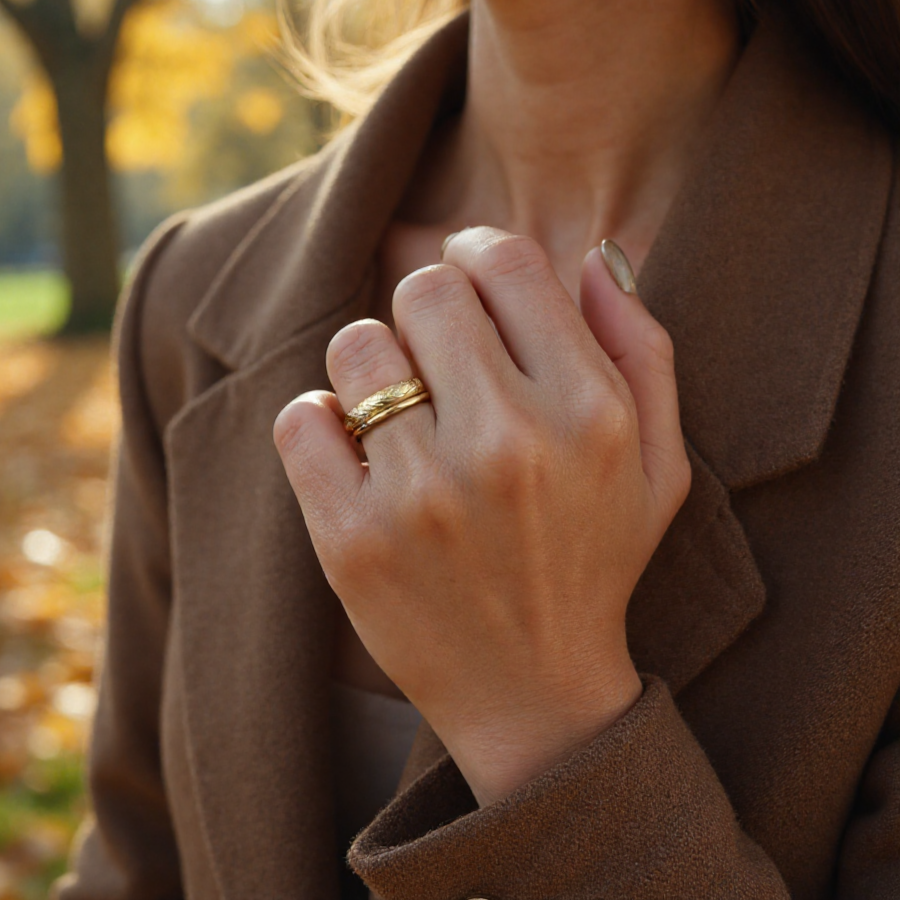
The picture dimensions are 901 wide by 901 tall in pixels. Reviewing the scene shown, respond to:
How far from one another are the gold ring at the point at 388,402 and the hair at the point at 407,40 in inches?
33.1

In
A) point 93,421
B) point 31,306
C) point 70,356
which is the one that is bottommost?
point 31,306

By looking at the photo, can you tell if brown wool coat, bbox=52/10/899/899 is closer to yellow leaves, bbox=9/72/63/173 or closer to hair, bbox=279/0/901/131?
hair, bbox=279/0/901/131

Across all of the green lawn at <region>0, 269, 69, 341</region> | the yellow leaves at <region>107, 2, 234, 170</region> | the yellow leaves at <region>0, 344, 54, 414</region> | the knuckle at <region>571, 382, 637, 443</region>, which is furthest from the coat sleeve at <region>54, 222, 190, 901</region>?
the yellow leaves at <region>107, 2, 234, 170</region>

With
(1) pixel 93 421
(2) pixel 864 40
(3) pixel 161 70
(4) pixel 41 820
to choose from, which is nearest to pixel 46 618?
(4) pixel 41 820

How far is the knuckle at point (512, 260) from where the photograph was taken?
1.09 metres

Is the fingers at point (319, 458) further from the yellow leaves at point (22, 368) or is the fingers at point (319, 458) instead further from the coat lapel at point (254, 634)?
the yellow leaves at point (22, 368)

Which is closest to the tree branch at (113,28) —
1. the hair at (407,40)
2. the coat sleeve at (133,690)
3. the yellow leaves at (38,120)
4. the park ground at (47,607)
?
the yellow leaves at (38,120)

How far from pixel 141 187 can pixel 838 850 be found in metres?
57.5

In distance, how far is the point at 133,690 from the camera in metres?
1.96

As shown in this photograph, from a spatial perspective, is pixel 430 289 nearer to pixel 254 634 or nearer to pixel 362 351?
pixel 362 351

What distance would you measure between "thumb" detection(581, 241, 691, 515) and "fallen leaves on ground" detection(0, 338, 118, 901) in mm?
1759

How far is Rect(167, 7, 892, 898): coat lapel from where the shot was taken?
1280 mm

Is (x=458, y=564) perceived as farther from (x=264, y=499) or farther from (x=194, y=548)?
(x=194, y=548)

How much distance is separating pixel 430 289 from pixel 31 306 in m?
28.3
